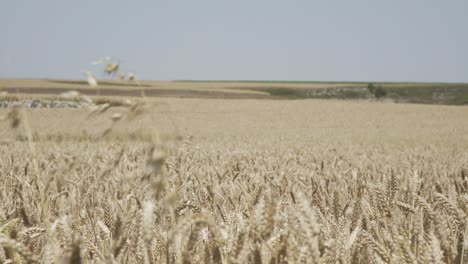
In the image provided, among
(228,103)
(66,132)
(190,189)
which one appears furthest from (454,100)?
(190,189)

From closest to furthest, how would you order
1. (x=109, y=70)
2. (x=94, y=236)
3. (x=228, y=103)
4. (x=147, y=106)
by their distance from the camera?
1. (x=147, y=106)
2. (x=109, y=70)
3. (x=94, y=236)
4. (x=228, y=103)

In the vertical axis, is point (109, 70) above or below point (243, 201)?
above

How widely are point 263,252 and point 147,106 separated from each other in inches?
14.1

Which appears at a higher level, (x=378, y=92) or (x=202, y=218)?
(x=202, y=218)

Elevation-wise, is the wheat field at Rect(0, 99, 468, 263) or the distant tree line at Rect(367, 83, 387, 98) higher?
the wheat field at Rect(0, 99, 468, 263)

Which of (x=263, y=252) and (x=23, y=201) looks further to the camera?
(x=23, y=201)

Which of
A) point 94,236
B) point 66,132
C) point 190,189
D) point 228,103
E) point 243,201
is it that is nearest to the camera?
point 94,236

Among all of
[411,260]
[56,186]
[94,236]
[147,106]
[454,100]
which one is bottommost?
[454,100]

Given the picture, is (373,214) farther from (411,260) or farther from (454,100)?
(454,100)

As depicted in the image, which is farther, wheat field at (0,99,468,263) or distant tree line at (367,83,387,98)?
distant tree line at (367,83,387,98)

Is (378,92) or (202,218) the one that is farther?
(378,92)

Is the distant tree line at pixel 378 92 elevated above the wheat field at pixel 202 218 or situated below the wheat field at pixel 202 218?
below

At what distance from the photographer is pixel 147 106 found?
2.07 ft

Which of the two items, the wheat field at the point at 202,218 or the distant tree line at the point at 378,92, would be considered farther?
the distant tree line at the point at 378,92
